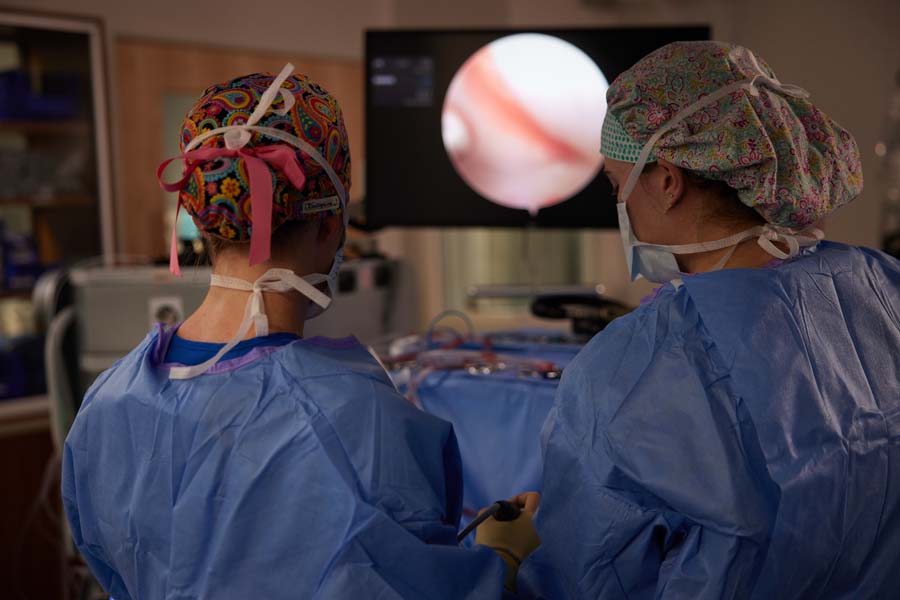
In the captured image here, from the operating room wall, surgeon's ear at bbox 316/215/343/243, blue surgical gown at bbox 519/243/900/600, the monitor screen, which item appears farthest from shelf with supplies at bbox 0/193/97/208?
blue surgical gown at bbox 519/243/900/600

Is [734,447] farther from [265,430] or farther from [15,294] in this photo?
[15,294]

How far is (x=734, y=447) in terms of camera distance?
3.40 ft

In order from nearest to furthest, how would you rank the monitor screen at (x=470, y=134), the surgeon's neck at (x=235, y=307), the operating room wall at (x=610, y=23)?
the surgeon's neck at (x=235, y=307)
the monitor screen at (x=470, y=134)
the operating room wall at (x=610, y=23)

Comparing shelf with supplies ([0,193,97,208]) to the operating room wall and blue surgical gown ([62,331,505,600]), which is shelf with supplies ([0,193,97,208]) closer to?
the operating room wall

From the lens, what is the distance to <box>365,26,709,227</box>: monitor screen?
231 cm

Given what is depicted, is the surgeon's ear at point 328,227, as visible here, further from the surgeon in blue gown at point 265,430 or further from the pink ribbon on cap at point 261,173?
the pink ribbon on cap at point 261,173

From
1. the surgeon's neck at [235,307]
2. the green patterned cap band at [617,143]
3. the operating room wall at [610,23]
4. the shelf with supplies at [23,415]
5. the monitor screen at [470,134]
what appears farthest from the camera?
the shelf with supplies at [23,415]

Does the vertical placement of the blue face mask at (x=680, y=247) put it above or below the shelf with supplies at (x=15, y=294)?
above

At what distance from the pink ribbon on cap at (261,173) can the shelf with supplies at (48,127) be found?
110 inches

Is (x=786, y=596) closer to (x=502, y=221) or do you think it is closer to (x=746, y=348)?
(x=746, y=348)

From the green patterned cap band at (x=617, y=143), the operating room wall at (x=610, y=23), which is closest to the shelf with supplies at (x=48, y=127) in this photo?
the operating room wall at (x=610, y=23)

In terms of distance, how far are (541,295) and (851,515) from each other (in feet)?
4.14

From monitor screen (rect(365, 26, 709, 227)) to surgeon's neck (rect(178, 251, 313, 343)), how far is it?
3.99 feet

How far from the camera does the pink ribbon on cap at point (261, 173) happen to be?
3.40 ft
